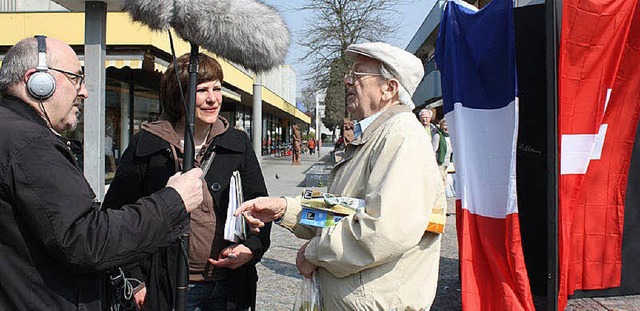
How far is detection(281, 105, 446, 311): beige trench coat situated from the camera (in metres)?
2.06

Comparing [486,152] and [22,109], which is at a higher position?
[22,109]

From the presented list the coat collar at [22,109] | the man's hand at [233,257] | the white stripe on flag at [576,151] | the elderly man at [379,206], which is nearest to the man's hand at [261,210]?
the elderly man at [379,206]

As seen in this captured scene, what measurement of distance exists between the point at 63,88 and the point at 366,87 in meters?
1.16

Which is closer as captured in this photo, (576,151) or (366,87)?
(366,87)

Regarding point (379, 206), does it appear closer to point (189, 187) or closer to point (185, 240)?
point (189, 187)

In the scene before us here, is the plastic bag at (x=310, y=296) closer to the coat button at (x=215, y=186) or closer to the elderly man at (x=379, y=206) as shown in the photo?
the elderly man at (x=379, y=206)

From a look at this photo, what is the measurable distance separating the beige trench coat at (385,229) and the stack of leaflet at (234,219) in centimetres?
48

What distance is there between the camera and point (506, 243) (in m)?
4.03

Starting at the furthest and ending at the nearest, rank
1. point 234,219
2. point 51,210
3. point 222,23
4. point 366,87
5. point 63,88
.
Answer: point 234,219 < point 366,87 < point 222,23 < point 63,88 < point 51,210

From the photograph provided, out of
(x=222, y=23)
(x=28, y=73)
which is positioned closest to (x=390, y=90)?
(x=222, y=23)

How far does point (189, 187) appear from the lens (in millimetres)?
1996

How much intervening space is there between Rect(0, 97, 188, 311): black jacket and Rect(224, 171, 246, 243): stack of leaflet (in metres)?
0.77

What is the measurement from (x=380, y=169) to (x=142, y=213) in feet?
2.81

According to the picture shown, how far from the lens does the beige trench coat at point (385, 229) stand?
2064mm
